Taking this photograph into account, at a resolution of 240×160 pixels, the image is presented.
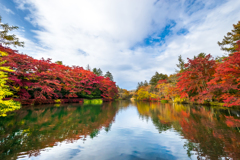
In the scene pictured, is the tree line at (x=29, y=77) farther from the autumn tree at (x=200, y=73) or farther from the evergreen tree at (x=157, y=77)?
the evergreen tree at (x=157, y=77)

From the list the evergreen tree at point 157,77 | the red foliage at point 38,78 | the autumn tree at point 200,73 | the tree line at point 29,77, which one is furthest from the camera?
the evergreen tree at point 157,77

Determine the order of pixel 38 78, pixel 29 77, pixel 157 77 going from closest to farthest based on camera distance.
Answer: pixel 29 77
pixel 38 78
pixel 157 77

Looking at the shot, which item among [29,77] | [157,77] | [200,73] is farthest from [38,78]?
[157,77]

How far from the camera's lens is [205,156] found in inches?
104

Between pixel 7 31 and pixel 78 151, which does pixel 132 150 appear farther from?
pixel 7 31

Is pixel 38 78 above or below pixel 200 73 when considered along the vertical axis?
below

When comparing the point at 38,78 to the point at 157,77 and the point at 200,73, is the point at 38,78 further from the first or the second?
the point at 157,77

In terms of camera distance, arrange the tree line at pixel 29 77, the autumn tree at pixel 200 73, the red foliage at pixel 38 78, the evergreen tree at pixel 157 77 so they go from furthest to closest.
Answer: the evergreen tree at pixel 157 77, the autumn tree at pixel 200 73, the red foliage at pixel 38 78, the tree line at pixel 29 77

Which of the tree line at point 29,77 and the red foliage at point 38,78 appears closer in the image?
the tree line at point 29,77

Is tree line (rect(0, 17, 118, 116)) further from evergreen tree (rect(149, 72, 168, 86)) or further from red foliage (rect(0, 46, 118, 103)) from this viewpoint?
evergreen tree (rect(149, 72, 168, 86))

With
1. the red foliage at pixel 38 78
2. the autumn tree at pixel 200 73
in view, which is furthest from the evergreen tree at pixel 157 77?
the autumn tree at pixel 200 73

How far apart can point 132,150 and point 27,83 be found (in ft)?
51.1

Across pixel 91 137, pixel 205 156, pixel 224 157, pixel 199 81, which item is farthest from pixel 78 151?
pixel 199 81

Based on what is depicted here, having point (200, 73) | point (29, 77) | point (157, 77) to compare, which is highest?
point (157, 77)
